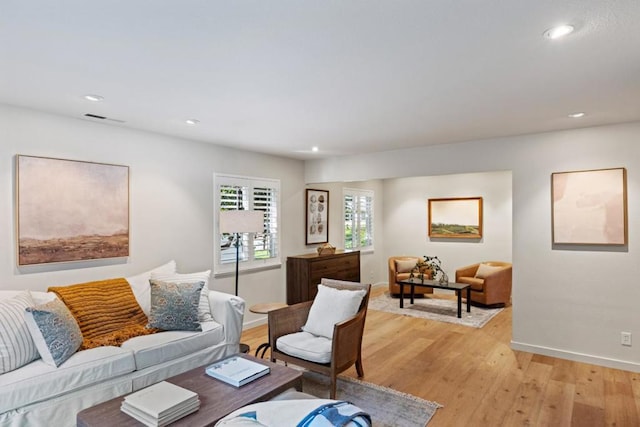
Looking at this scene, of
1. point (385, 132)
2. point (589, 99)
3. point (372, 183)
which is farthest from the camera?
point (372, 183)

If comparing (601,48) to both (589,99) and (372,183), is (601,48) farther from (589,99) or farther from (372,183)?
(372,183)

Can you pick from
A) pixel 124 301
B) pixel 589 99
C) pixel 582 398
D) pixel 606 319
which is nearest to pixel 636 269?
pixel 606 319

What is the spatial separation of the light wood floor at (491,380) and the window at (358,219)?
8.78 feet

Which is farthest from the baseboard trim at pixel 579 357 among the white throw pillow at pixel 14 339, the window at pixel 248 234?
the white throw pillow at pixel 14 339

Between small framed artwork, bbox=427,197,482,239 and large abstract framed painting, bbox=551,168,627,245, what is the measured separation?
9.99 ft

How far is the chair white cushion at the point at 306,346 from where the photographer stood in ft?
9.75

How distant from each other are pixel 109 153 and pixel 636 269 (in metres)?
5.23

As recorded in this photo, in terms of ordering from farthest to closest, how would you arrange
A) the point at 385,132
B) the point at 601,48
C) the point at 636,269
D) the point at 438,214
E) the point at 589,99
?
the point at 438,214, the point at 385,132, the point at 636,269, the point at 589,99, the point at 601,48

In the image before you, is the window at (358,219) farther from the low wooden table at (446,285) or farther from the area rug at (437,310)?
the low wooden table at (446,285)

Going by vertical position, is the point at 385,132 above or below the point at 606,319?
above

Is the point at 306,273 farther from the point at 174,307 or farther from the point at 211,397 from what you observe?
the point at 211,397

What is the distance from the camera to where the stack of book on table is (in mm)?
1891

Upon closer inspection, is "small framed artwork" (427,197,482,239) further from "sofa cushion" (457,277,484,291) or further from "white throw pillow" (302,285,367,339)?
"white throw pillow" (302,285,367,339)

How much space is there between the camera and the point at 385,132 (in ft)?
13.1
